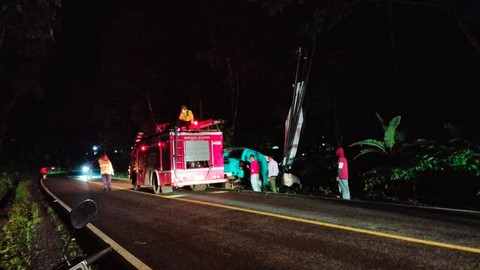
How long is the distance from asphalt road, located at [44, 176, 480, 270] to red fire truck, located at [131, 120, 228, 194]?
471cm

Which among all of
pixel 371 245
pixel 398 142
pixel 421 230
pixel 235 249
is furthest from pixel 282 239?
pixel 398 142

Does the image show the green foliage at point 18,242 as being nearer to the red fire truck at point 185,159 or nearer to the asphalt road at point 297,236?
the asphalt road at point 297,236

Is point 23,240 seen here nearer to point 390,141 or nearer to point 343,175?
point 343,175

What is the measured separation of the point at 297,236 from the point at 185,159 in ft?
32.2

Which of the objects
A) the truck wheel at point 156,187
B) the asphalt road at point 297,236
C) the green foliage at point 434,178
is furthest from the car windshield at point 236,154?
the asphalt road at point 297,236

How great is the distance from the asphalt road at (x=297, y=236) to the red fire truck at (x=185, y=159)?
4708 millimetres

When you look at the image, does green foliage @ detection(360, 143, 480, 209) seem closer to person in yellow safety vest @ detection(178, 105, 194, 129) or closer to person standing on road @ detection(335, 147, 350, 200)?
person standing on road @ detection(335, 147, 350, 200)

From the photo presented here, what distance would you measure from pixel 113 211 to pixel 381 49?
49.3 ft

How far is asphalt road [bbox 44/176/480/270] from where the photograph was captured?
598 cm

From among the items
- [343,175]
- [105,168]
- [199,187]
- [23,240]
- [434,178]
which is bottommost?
[23,240]

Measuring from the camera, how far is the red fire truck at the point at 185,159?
16562mm

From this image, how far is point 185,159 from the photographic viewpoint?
16844 mm

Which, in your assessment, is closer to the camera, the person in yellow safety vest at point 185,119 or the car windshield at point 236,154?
the person in yellow safety vest at point 185,119

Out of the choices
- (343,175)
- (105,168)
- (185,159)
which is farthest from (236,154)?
(343,175)
